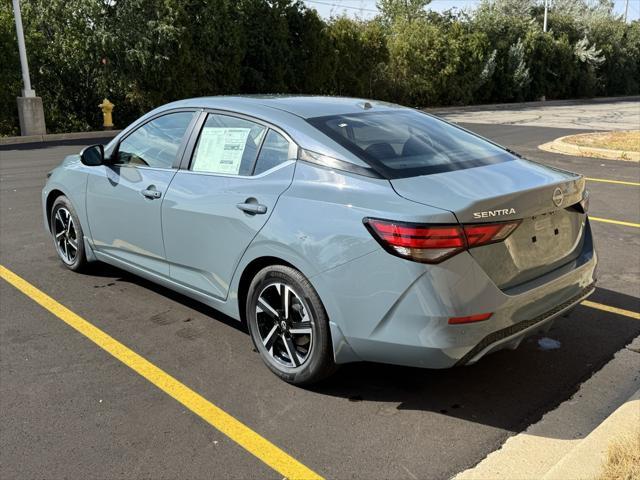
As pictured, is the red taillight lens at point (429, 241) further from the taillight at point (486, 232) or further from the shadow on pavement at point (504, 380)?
the shadow on pavement at point (504, 380)

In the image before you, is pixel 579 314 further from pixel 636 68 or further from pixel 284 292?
pixel 636 68

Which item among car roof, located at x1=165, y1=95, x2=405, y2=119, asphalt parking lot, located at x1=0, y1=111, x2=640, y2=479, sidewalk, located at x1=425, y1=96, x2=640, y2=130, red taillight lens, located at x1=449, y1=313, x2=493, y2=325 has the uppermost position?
car roof, located at x1=165, y1=95, x2=405, y2=119

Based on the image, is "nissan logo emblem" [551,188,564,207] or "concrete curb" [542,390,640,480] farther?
"nissan logo emblem" [551,188,564,207]

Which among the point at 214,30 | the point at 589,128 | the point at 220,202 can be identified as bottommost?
the point at 589,128

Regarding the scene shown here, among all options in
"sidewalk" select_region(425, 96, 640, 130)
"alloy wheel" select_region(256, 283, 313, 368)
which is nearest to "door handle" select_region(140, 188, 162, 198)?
"alloy wheel" select_region(256, 283, 313, 368)

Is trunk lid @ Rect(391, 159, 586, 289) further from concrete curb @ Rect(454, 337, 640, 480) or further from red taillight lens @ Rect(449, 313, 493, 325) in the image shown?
concrete curb @ Rect(454, 337, 640, 480)

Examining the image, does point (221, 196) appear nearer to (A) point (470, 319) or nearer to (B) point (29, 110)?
(A) point (470, 319)

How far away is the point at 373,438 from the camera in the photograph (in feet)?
10.4

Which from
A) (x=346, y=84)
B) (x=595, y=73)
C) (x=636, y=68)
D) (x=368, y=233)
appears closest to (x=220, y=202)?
(x=368, y=233)

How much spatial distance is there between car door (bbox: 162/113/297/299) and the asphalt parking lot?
1.76 feet

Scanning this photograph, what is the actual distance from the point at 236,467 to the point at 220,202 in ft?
5.19

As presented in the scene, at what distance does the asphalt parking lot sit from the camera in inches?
118

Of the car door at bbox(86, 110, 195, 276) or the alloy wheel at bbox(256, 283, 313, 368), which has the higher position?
the car door at bbox(86, 110, 195, 276)

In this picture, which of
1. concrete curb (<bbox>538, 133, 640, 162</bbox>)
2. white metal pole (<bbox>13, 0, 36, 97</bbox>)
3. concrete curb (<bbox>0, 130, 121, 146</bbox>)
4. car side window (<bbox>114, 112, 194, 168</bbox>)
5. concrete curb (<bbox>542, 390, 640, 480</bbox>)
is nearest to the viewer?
concrete curb (<bbox>542, 390, 640, 480</bbox>)
